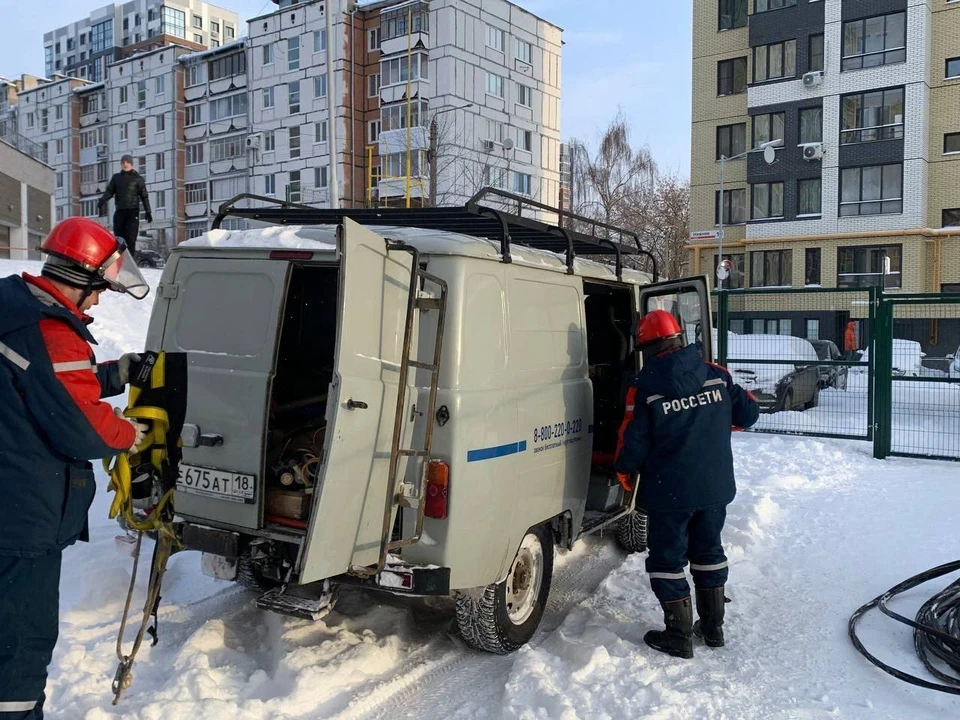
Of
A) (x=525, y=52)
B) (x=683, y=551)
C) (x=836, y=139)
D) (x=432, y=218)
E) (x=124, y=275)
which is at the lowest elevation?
(x=683, y=551)

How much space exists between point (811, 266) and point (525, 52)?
24.2 meters

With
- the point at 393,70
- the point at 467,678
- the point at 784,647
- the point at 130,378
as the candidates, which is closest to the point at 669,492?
the point at 784,647

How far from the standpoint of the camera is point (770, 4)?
38000 millimetres

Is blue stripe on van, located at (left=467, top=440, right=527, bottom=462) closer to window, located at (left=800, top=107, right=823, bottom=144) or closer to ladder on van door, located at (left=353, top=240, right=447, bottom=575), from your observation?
ladder on van door, located at (left=353, top=240, right=447, bottom=575)

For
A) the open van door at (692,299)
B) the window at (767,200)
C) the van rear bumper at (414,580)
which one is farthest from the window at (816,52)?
the van rear bumper at (414,580)

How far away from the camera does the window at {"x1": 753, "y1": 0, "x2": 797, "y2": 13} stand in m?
37.5

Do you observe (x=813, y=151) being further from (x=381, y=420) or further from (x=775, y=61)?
(x=381, y=420)

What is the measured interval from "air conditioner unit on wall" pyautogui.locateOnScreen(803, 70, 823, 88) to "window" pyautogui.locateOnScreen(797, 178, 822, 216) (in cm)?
426

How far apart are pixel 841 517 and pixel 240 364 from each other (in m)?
5.91

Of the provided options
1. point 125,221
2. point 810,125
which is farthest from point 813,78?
point 125,221

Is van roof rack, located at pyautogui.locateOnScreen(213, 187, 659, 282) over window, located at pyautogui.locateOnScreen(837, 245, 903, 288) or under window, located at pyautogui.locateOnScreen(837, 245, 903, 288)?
under

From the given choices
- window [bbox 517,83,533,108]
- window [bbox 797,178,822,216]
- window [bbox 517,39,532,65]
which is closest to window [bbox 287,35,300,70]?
window [bbox 517,39,532,65]

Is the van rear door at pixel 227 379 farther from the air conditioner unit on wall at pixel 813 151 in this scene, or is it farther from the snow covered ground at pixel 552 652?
the air conditioner unit on wall at pixel 813 151

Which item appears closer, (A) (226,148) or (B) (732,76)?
(B) (732,76)
